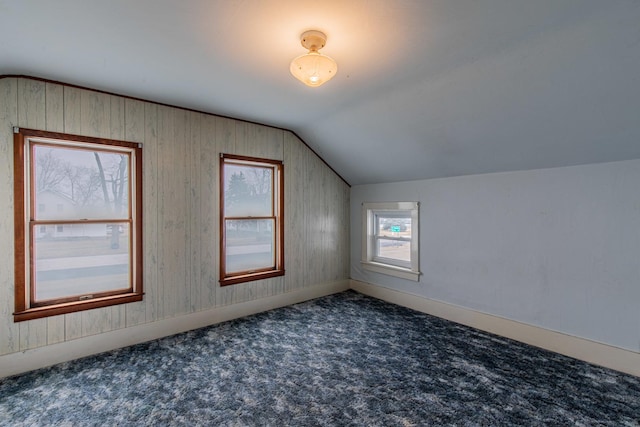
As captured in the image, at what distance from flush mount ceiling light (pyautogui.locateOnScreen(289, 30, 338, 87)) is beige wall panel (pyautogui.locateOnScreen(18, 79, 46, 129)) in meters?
2.33

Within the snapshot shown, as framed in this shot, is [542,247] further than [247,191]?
No

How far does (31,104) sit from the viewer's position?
8.66 feet

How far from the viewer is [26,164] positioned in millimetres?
2646

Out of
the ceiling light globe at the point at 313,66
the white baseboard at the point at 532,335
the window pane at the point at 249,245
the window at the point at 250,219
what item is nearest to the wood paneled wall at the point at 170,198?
the window at the point at 250,219

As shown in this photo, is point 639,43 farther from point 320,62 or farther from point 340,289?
point 340,289

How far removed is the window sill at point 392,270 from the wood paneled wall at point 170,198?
30.8 inches

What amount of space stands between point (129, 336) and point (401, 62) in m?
3.57

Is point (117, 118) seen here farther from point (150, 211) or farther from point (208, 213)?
point (208, 213)

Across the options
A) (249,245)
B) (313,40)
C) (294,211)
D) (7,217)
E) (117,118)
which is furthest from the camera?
(294,211)

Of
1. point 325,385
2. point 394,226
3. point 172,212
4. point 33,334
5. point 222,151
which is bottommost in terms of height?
point 325,385

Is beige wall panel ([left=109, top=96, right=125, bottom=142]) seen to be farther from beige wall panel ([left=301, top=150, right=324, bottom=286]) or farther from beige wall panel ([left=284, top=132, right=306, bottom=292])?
beige wall panel ([left=301, top=150, right=324, bottom=286])

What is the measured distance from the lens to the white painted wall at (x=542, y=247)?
2.59 meters

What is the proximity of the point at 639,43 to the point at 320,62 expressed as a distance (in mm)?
1883

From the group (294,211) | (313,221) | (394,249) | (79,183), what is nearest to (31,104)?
(79,183)
